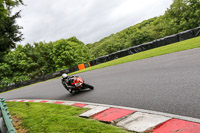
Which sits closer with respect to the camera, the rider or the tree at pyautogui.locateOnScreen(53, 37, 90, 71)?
the rider

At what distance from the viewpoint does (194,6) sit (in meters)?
44.8

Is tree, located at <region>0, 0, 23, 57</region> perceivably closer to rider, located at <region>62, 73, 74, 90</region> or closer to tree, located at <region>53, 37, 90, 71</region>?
rider, located at <region>62, 73, 74, 90</region>

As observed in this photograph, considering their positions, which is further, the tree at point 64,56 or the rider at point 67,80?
the tree at point 64,56

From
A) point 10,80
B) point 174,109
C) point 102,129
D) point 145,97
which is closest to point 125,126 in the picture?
point 102,129

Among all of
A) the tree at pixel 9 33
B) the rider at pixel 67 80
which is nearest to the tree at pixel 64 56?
the tree at pixel 9 33

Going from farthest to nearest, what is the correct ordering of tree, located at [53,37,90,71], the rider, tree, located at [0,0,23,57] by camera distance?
tree, located at [53,37,90,71] < tree, located at [0,0,23,57] < the rider

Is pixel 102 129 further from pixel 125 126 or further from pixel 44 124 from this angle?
pixel 44 124

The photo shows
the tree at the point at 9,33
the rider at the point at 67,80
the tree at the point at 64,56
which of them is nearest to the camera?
the rider at the point at 67,80

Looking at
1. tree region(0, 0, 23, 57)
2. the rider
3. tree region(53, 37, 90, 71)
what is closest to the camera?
the rider

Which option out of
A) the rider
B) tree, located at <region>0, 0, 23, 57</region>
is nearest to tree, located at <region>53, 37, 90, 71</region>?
tree, located at <region>0, 0, 23, 57</region>

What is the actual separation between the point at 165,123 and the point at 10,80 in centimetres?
4723

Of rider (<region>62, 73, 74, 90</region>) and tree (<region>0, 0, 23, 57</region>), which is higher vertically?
tree (<region>0, 0, 23, 57</region>)

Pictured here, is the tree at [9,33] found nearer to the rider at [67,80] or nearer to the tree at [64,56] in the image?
the rider at [67,80]

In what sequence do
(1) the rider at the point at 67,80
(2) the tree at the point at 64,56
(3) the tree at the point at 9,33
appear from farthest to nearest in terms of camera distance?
(2) the tree at the point at 64,56 → (3) the tree at the point at 9,33 → (1) the rider at the point at 67,80
